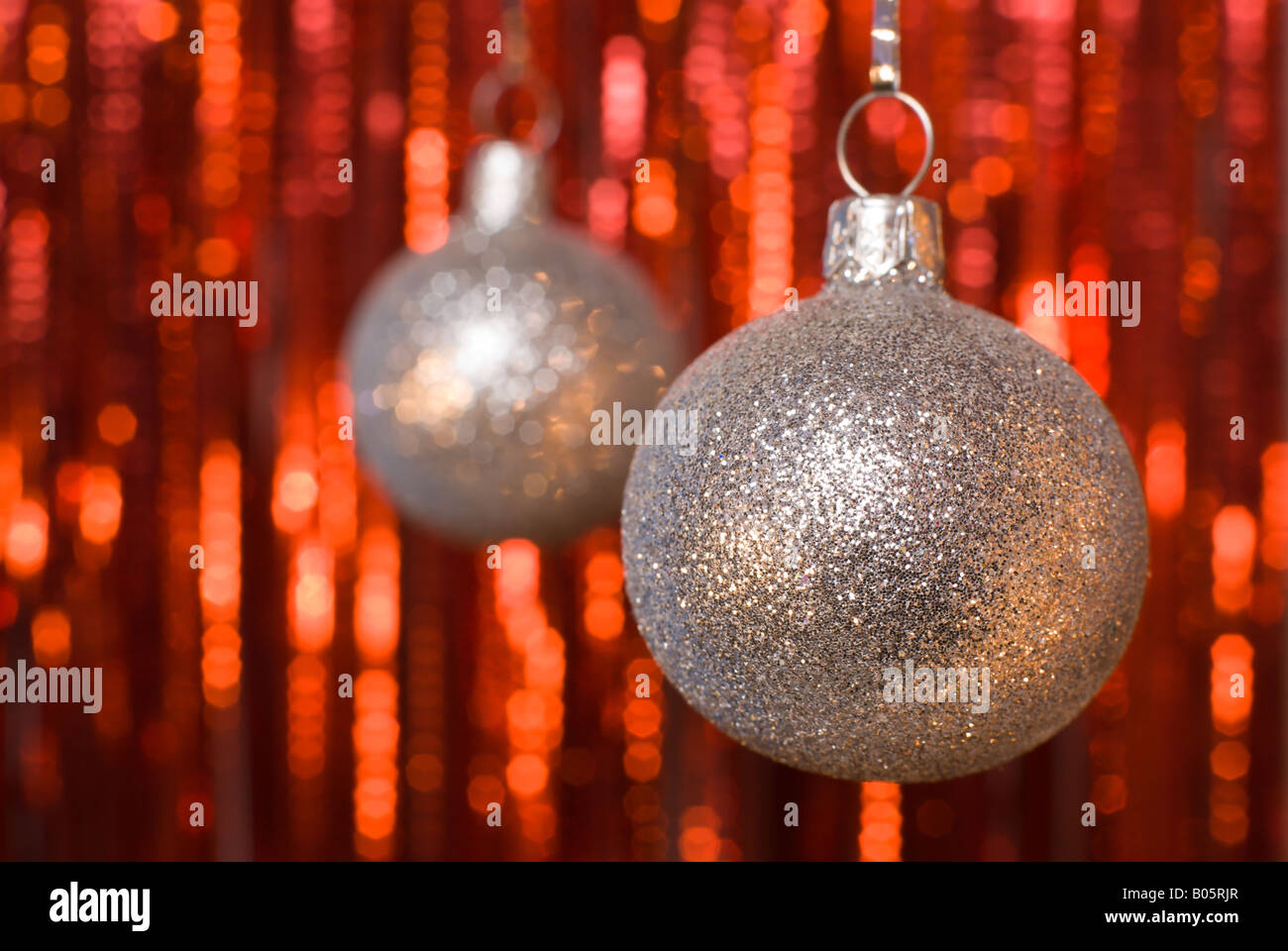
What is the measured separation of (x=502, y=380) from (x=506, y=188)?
0.18 meters

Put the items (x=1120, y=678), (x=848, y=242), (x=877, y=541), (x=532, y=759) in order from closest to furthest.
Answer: (x=877, y=541), (x=848, y=242), (x=1120, y=678), (x=532, y=759)

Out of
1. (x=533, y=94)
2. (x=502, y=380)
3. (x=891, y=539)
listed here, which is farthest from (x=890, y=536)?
(x=533, y=94)

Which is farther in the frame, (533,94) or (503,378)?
(533,94)

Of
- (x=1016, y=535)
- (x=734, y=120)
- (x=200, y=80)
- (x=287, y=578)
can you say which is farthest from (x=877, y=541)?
(x=200, y=80)

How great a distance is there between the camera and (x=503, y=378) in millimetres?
750

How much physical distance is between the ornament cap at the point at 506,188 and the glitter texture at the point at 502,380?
3cm

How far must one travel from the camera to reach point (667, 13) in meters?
1.56

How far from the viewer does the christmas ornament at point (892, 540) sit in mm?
475

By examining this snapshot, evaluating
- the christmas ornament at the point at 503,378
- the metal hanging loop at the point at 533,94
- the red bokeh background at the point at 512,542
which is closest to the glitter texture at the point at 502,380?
the christmas ornament at the point at 503,378

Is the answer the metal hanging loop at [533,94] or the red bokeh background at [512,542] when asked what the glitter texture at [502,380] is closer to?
the metal hanging loop at [533,94]

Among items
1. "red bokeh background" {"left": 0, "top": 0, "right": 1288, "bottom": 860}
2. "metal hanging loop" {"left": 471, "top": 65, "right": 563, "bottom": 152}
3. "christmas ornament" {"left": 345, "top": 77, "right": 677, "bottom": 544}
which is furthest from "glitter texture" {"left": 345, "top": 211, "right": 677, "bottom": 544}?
"red bokeh background" {"left": 0, "top": 0, "right": 1288, "bottom": 860}

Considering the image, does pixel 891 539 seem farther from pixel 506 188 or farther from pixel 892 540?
pixel 506 188

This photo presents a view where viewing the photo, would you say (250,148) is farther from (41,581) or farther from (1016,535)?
(1016,535)
